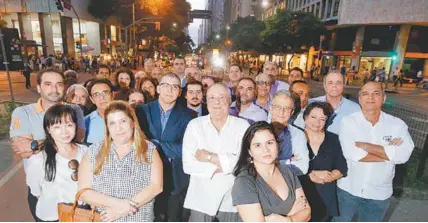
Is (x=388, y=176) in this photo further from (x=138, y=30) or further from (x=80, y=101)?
(x=138, y=30)

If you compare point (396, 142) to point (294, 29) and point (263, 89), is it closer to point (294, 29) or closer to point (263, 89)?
point (263, 89)

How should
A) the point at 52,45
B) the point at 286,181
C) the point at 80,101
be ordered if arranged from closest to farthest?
the point at 286,181
the point at 80,101
the point at 52,45

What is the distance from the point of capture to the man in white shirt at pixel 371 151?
2.93 m

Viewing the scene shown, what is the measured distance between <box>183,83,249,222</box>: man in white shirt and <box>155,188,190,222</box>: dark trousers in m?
0.57

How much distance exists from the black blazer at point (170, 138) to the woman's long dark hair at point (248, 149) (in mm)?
1040

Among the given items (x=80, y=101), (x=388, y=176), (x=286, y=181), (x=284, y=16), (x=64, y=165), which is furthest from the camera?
(x=284, y=16)

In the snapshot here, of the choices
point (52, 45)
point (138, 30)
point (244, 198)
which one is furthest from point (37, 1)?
point (244, 198)

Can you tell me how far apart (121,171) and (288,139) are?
1711 mm

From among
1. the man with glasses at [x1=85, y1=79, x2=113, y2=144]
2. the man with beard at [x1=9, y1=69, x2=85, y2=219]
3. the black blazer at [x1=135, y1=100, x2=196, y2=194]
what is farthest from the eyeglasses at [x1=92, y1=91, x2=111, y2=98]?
the black blazer at [x1=135, y1=100, x2=196, y2=194]

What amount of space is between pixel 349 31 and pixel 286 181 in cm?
3578

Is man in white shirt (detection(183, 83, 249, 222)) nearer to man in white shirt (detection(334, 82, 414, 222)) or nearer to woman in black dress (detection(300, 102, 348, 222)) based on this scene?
woman in black dress (detection(300, 102, 348, 222))

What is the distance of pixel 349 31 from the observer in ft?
107

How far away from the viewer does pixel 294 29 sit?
101 feet

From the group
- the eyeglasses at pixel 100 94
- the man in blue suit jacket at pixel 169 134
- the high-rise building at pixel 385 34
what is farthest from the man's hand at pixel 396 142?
the high-rise building at pixel 385 34
